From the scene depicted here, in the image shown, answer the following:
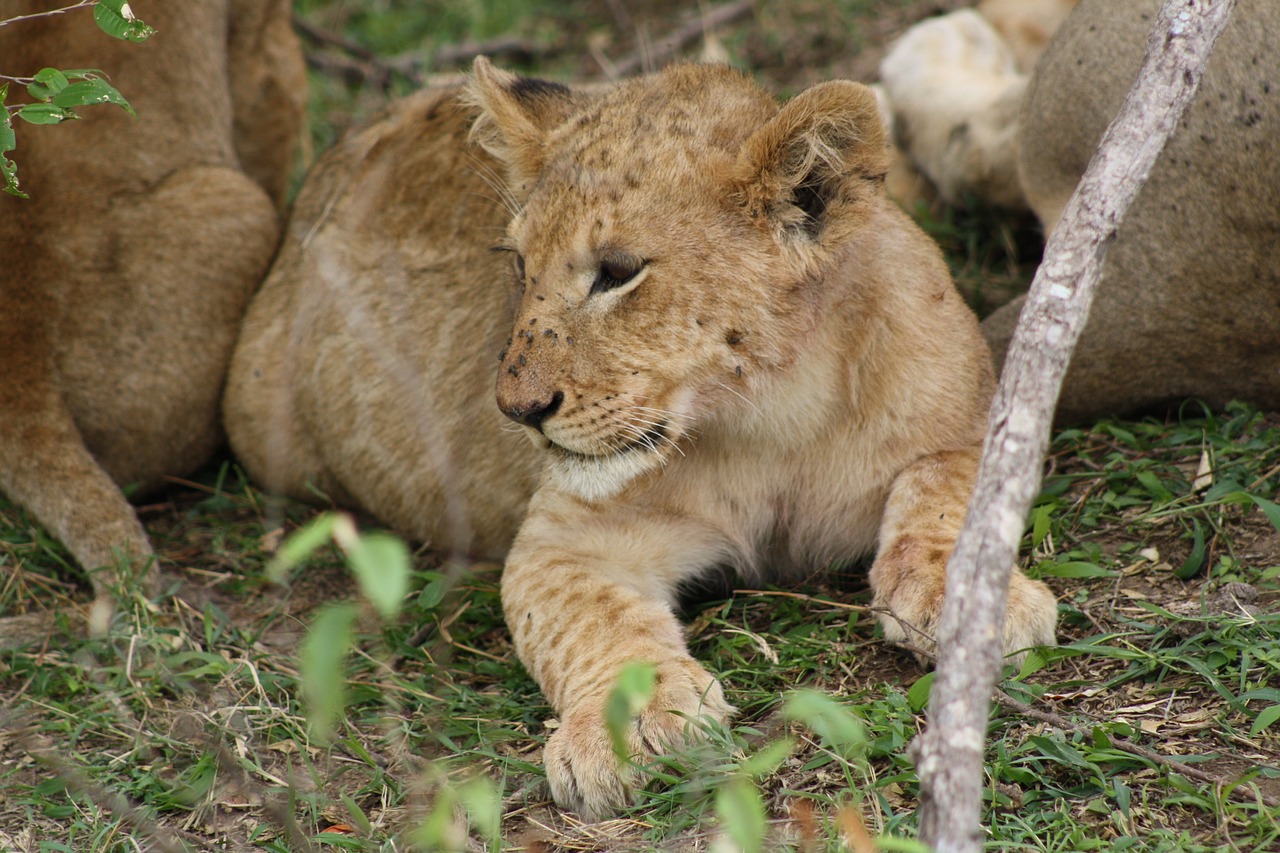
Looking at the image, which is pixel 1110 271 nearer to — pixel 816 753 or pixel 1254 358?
pixel 1254 358

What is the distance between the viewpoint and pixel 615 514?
3629 mm

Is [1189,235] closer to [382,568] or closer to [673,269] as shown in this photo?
[673,269]

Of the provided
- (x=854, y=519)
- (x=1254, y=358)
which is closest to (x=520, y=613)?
(x=854, y=519)

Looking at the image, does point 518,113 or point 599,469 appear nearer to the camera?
point 599,469

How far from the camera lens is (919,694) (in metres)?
2.95

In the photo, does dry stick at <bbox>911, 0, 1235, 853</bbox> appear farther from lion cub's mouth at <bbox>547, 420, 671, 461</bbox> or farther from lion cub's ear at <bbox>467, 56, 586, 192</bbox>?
lion cub's ear at <bbox>467, 56, 586, 192</bbox>

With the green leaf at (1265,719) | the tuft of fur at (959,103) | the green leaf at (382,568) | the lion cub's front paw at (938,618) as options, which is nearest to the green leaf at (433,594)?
the lion cub's front paw at (938,618)

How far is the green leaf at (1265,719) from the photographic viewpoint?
2729mm

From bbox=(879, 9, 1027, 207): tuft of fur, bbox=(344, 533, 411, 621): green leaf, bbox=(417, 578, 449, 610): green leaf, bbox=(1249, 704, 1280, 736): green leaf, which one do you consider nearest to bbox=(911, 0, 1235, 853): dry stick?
bbox=(1249, 704, 1280, 736): green leaf

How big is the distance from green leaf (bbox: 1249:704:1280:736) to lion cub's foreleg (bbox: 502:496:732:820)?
1076 millimetres

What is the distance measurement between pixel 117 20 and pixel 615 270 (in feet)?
3.95

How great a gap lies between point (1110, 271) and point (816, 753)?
196 centimetres

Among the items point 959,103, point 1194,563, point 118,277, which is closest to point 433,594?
point 118,277

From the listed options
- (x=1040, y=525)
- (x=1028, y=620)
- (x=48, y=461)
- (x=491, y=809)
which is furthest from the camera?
(x=48, y=461)
